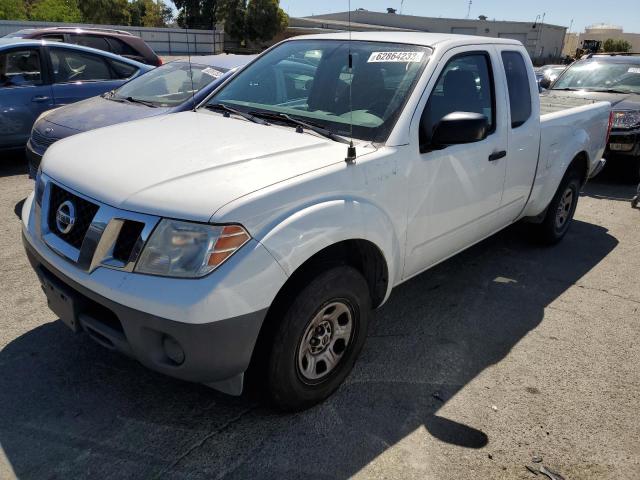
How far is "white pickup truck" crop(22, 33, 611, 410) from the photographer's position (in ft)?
7.42

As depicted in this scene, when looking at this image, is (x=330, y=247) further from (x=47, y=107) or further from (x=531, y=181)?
(x=47, y=107)

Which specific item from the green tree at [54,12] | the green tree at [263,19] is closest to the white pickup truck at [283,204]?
the green tree at [54,12]

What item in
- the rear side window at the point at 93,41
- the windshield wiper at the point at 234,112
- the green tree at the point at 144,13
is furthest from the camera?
the green tree at the point at 144,13

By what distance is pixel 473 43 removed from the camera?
146 inches

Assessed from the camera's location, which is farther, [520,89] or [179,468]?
[520,89]

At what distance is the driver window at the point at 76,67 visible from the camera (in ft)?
23.9

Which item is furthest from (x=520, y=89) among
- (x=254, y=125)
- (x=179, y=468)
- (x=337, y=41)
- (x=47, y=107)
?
(x=47, y=107)

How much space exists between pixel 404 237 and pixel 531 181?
1.87m

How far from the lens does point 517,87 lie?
4156 millimetres

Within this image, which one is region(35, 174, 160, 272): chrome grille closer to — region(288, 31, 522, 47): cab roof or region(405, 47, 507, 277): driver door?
region(405, 47, 507, 277): driver door

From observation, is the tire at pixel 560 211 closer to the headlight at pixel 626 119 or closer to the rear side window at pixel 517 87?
the rear side window at pixel 517 87

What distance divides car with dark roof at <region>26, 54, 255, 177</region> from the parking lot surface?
1.73 meters

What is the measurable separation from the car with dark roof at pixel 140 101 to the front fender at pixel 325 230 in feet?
9.85

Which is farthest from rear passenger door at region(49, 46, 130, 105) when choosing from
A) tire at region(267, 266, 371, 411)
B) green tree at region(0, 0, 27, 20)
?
green tree at region(0, 0, 27, 20)
